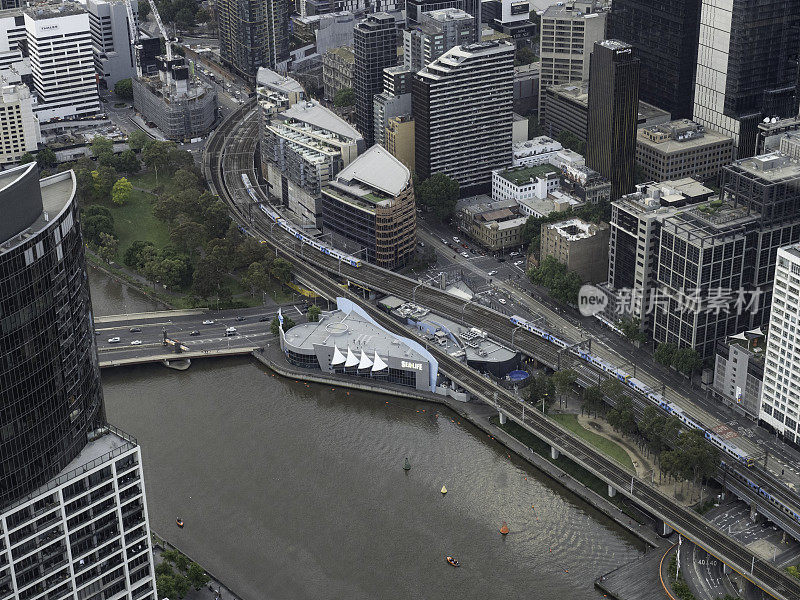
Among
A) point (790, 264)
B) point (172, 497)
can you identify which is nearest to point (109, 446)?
point (172, 497)

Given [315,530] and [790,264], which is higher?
[790,264]

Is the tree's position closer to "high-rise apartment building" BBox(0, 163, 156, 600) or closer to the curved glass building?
"high-rise apartment building" BBox(0, 163, 156, 600)

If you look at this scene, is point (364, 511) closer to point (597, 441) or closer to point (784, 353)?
point (597, 441)

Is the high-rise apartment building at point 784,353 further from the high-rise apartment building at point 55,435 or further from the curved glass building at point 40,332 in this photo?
the curved glass building at point 40,332

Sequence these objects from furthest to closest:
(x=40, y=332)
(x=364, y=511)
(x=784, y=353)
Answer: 1. (x=784, y=353)
2. (x=364, y=511)
3. (x=40, y=332)

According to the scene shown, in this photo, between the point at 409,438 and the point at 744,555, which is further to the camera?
the point at 409,438

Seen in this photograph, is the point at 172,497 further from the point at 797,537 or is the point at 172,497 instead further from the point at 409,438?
the point at 797,537

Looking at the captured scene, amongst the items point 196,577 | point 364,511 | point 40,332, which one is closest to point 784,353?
point 364,511
